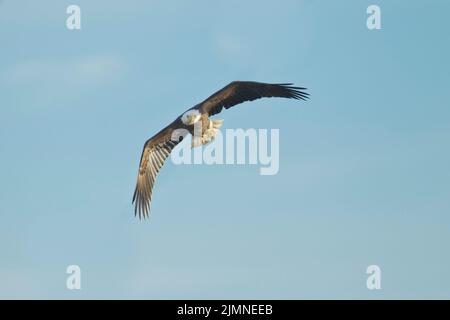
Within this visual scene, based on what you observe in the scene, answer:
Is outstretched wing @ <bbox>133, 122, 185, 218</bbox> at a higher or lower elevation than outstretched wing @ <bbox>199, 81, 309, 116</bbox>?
lower

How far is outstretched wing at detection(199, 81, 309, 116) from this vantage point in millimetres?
19406

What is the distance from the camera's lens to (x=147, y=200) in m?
20.0

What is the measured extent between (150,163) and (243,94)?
2322mm

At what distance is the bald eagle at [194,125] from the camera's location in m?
19.2

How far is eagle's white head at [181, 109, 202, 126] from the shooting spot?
1922 cm

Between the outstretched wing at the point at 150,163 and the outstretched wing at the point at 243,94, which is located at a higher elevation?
the outstretched wing at the point at 243,94

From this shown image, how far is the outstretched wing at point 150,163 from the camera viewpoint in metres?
19.9

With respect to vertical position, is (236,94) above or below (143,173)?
above

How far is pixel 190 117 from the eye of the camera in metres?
19.3
